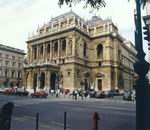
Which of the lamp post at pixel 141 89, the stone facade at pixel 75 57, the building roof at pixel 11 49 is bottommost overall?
the lamp post at pixel 141 89

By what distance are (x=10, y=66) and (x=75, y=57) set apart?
38.8 metres

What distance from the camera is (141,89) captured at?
7410 mm

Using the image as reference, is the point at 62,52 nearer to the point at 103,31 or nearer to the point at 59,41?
the point at 59,41

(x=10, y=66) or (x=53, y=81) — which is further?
(x=10, y=66)

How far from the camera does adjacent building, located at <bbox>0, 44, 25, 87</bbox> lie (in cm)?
8800

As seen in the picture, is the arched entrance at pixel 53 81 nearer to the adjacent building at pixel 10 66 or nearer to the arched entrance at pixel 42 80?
the arched entrance at pixel 42 80

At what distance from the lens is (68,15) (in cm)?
7012

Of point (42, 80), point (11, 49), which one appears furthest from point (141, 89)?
point (11, 49)

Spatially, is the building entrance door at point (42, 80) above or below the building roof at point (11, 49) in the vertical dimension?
below

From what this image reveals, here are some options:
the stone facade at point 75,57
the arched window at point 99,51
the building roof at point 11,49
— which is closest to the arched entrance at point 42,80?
the stone facade at point 75,57

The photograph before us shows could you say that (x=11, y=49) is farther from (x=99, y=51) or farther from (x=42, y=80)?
(x=99, y=51)

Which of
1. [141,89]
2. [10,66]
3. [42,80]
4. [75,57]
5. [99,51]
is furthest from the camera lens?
[10,66]

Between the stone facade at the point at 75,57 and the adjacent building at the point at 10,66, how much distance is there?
21126 millimetres

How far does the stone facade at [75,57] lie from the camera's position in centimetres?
6084
